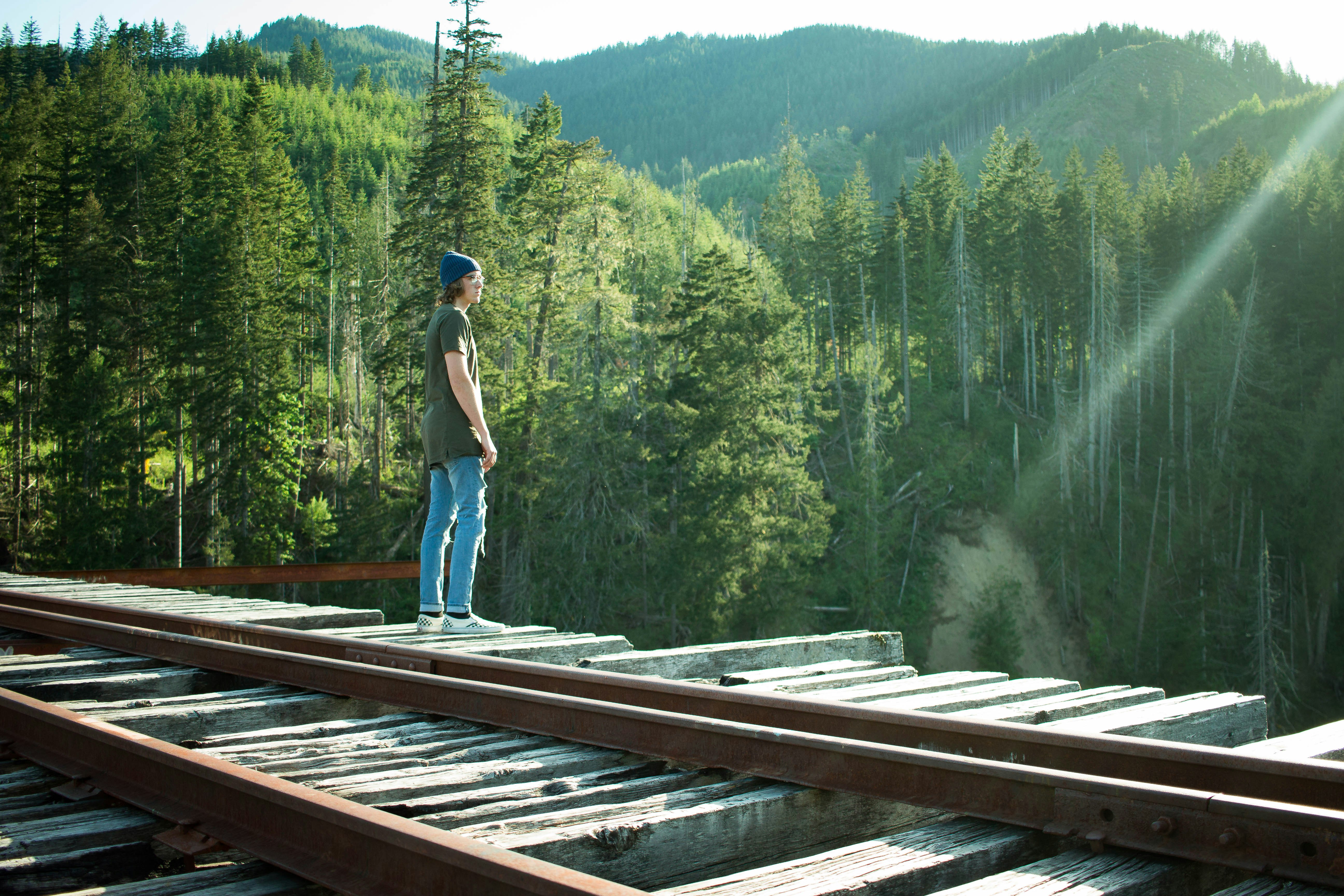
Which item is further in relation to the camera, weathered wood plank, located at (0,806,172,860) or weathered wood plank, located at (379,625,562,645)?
weathered wood plank, located at (379,625,562,645)

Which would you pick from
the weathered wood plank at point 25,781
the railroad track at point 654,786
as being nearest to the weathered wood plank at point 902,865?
the railroad track at point 654,786

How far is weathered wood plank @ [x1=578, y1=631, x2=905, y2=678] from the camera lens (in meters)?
4.19

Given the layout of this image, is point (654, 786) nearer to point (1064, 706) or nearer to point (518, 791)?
point (518, 791)

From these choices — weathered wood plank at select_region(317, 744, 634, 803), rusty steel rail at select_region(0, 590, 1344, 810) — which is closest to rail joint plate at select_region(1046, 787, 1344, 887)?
rusty steel rail at select_region(0, 590, 1344, 810)

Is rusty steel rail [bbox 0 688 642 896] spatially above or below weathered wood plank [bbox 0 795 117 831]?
above

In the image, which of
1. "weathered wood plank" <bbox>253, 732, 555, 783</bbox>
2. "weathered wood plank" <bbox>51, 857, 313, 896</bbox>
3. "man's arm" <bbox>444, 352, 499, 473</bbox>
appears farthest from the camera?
"man's arm" <bbox>444, 352, 499, 473</bbox>

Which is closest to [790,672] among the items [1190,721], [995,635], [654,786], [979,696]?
[979,696]

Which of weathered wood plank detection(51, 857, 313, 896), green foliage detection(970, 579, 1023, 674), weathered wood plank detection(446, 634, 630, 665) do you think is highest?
weathered wood plank detection(51, 857, 313, 896)

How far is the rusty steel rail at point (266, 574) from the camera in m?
9.60

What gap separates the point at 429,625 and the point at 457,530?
0.55 m

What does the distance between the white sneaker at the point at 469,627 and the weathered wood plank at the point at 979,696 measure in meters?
2.45

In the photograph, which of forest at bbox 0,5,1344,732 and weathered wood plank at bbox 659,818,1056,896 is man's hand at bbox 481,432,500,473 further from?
forest at bbox 0,5,1344,732

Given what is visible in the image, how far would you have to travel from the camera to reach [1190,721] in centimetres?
293

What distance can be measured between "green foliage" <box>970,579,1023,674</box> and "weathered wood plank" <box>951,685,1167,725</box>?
118ft
